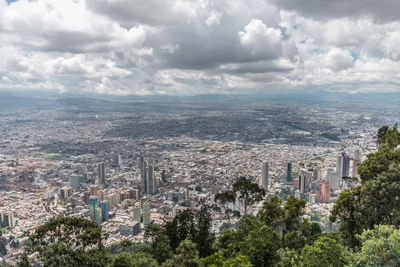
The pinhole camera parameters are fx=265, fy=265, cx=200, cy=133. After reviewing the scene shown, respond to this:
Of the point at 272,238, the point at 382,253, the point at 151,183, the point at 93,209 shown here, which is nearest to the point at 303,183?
the point at 151,183

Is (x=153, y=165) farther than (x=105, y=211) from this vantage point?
Yes

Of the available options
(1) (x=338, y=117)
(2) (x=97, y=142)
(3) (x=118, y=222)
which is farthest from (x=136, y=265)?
(1) (x=338, y=117)

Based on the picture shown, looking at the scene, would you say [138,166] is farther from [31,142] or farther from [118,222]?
[31,142]

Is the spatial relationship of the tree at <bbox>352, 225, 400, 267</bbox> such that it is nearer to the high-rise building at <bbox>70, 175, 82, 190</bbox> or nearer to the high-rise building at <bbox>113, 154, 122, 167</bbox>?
the high-rise building at <bbox>70, 175, 82, 190</bbox>

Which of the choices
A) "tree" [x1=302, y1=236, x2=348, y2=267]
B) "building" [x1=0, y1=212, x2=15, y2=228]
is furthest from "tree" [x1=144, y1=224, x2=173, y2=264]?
"building" [x1=0, y1=212, x2=15, y2=228]

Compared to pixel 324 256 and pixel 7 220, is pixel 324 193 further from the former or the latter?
pixel 7 220

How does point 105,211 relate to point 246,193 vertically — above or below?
below

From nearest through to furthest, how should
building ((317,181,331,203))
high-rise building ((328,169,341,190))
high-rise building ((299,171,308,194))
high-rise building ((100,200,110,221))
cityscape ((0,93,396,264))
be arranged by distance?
high-rise building ((100,200,110,221)) → cityscape ((0,93,396,264)) → building ((317,181,331,203)) → high-rise building ((299,171,308,194)) → high-rise building ((328,169,341,190))
